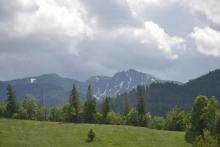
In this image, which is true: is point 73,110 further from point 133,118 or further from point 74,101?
point 133,118

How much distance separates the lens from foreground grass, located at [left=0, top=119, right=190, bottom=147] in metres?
89.3

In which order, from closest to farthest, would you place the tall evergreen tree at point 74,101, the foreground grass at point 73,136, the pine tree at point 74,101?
the foreground grass at point 73,136 < the pine tree at point 74,101 < the tall evergreen tree at point 74,101

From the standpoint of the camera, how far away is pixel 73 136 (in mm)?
97938

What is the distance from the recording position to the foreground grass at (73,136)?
293 feet

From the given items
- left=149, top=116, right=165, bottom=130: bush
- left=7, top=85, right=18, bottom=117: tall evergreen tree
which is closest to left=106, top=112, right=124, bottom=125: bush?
left=149, top=116, right=165, bottom=130: bush

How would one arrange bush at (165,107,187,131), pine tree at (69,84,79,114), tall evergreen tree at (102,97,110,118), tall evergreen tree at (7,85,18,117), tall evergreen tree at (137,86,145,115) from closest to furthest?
1. bush at (165,107,187,131)
2. tall evergreen tree at (7,85,18,117)
3. pine tree at (69,84,79,114)
4. tall evergreen tree at (137,86,145,115)
5. tall evergreen tree at (102,97,110,118)

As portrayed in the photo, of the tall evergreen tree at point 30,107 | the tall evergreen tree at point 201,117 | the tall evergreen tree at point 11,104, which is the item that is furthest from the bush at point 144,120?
the tall evergreen tree at point 11,104

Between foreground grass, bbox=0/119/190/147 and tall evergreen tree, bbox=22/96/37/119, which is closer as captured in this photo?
foreground grass, bbox=0/119/190/147

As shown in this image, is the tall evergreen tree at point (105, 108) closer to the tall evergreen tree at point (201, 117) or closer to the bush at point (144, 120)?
the bush at point (144, 120)

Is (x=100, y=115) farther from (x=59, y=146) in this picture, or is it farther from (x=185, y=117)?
(x=59, y=146)

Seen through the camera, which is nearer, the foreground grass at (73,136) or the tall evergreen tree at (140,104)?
the foreground grass at (73,136)

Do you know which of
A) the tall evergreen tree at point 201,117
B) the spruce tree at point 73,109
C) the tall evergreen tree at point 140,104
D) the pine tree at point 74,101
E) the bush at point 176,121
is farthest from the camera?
the tall evergreen tree at point 140,104

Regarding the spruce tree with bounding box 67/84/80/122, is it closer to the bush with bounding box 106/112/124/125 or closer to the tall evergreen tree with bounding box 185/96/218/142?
the bush with bounding box 106/112/124/125

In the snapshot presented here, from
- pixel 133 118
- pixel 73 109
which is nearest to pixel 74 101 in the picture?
pixel 73 109
